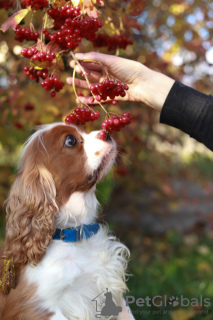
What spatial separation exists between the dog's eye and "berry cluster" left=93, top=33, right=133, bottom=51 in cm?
82

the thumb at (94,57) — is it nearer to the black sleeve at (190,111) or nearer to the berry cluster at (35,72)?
the berry cluster at (35,72)

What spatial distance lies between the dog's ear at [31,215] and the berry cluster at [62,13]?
35.6 inches

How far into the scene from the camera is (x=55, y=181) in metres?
2.43

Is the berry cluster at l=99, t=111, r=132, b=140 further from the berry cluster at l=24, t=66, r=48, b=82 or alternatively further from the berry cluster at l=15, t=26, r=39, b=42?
the berry cluster at l=15, t=26, r=39, b=42

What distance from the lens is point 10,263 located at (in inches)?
88.6

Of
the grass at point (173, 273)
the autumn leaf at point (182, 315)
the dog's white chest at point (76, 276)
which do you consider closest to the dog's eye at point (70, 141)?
the dog's white chest at point (76, 276)

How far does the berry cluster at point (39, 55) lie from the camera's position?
211 cm

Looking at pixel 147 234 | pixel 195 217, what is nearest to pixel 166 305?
pixel 147 234

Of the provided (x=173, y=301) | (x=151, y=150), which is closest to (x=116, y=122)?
(x=173, y=301)

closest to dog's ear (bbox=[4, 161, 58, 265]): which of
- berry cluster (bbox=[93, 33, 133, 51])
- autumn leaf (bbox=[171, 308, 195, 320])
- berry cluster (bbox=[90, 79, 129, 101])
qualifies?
berry cluster (bbox=[90, 79, 129, 101])

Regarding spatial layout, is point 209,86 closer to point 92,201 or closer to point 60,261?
point 92,201

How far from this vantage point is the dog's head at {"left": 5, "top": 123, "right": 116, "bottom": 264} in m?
2.32

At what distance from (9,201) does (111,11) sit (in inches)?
59.8

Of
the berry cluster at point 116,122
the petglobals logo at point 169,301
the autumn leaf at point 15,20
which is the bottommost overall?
the petglobals logo at point 169,301
